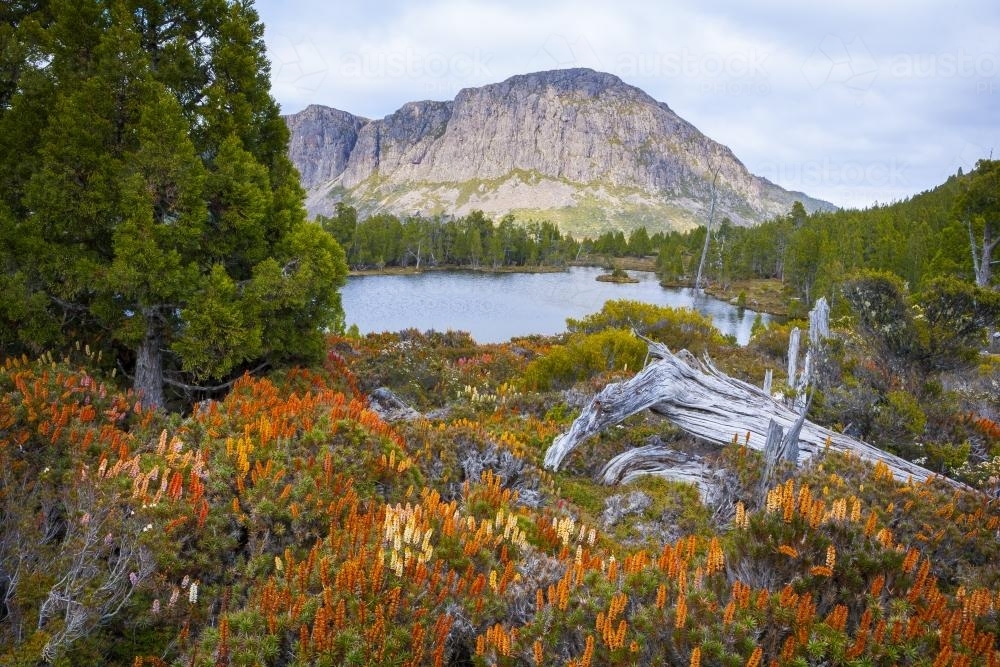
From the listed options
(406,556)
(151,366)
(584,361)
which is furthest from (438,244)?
(406,556)

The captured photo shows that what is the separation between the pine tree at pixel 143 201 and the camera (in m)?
6.97

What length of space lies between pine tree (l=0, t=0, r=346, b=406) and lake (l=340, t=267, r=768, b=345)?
16.8 m

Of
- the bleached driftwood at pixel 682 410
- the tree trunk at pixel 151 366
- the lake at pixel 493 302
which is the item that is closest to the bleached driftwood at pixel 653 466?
the bleached driftwood at pixel 682 410

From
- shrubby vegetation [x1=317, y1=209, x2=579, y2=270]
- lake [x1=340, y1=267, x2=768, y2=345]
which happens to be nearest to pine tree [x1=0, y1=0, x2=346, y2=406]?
lake [x1=340, y1=267, x2=768, y2=345]

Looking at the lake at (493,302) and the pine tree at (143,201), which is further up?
the pine tree at (143,201)

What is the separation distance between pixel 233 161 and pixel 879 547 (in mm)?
8201

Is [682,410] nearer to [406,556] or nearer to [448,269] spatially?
[406,556]

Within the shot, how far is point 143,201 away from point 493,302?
4094cm

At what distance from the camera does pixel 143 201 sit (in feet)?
22.8

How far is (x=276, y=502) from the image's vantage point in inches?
147

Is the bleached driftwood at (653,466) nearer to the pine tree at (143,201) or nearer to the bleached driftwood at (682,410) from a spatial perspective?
the bleached driftwood at (682,410)

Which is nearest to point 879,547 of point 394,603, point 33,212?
point 394,603

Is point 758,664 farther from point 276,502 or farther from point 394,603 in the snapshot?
point 276,502

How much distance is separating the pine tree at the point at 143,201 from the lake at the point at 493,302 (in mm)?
16844
